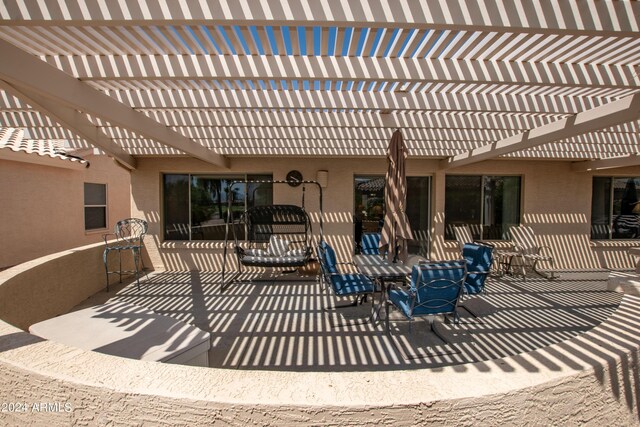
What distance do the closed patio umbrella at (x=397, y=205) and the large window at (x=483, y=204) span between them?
146 inches

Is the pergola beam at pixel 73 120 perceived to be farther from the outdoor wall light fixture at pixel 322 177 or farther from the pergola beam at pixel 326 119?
the outdoor wall light fixture at pixel 322 177

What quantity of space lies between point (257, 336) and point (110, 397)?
2.72 meters

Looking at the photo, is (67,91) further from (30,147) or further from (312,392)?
(30,147)

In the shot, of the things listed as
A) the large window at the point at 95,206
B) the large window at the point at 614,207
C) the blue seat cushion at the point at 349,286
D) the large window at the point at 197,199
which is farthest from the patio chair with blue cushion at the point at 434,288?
the large window at the point at 95,206

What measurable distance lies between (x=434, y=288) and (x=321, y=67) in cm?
252

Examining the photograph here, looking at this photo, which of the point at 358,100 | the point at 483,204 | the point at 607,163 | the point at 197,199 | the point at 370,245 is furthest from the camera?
the point at 483,204

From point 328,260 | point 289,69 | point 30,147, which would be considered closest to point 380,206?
point 328,260

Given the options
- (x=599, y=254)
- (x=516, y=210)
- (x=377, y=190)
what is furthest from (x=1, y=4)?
(x=599, y=254)

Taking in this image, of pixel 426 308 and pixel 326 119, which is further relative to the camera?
pixel 326 119

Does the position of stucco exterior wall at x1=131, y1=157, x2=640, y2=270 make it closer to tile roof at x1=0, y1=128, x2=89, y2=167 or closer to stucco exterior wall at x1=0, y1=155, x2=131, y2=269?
tile roof at x1=0, y1=128, x2=89, y2=167

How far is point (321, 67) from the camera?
2.95 metres

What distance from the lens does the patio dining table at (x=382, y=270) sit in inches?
148

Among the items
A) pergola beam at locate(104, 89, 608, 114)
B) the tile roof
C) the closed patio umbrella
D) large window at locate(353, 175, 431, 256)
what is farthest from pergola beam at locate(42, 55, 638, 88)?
the tile roof

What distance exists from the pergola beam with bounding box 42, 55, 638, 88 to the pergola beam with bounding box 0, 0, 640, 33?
86 centimetres
